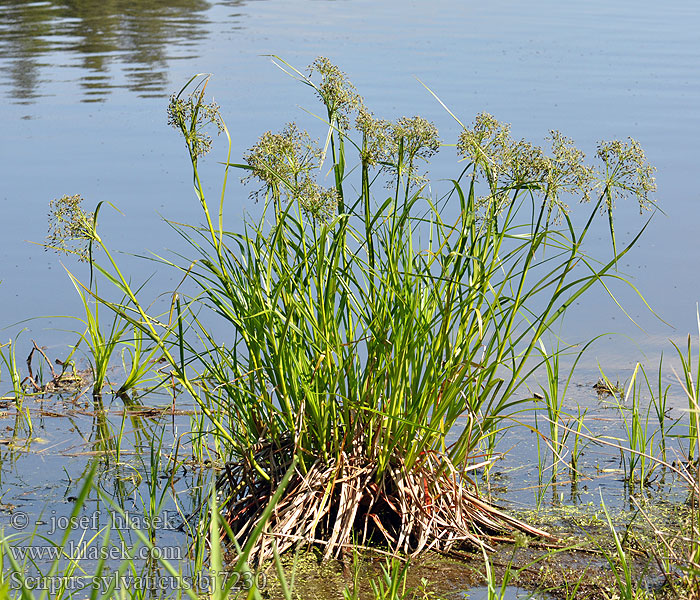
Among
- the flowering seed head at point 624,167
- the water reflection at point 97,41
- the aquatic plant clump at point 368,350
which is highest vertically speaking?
the flowering seed head at point 624,167

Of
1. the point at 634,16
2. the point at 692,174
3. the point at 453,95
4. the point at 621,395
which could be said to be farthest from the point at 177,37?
the point at 621,395

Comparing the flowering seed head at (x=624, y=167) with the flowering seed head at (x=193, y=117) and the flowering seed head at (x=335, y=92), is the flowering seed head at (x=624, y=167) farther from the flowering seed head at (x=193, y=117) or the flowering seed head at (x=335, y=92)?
the flowering seed head at (x=193, y=117)

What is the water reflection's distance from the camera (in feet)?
40.0

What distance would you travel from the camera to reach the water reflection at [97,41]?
1220 centimetres

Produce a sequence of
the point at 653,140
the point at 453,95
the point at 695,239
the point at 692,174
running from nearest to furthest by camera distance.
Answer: the point at 695,239, the point at 692,174, the point at 653,140, the point at 453,95

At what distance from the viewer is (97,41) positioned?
15.5 metres

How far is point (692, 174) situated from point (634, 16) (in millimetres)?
11821

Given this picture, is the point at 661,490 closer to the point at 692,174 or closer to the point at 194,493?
the point at 194,493

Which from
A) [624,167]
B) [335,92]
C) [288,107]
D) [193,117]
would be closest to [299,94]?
[288,107]

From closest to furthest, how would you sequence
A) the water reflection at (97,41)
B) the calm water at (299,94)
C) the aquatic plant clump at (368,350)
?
the aquatic plant clump at (368,350)
the calm water at (299,94)
the water reflection at (97,41)

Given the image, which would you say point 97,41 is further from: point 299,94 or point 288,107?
point 288,107

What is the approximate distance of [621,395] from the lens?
418cm

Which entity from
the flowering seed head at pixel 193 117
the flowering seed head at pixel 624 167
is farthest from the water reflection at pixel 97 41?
the flowering seed head at pixel 624 167

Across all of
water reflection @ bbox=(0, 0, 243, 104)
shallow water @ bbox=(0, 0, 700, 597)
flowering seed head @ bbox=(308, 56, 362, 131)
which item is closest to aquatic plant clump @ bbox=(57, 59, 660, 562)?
flowering seed head @ bbox=(308, 56, 362, 131)
